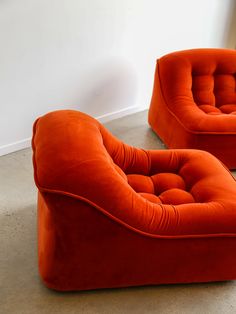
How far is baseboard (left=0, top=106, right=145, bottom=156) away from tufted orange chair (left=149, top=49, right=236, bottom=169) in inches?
13.2

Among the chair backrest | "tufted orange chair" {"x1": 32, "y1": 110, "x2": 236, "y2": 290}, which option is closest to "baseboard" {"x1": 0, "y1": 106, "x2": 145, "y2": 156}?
the chair backrest

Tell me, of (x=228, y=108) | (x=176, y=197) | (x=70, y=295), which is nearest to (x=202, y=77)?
(x=228, y=108)

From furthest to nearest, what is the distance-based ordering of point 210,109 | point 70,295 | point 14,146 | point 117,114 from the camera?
point 117,114 → point 210,109 → point 14,146 → point 70,295

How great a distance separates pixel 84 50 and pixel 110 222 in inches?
60.9

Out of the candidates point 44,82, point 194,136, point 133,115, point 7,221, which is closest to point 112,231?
point 7,221

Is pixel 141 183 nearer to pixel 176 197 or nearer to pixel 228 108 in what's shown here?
pixel 176 197

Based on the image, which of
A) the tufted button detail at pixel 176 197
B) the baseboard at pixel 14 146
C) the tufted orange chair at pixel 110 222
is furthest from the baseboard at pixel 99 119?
the tufted button detail at pixel 176 197

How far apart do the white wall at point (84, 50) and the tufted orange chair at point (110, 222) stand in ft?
2.63

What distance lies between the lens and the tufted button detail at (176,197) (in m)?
1.66

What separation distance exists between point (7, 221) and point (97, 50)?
1375 mm

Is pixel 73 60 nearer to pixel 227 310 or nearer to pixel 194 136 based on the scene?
pixel 194 136

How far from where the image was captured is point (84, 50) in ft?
8.50

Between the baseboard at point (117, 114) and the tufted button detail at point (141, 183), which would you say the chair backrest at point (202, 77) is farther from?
the tufted button detail at point (141, 183)

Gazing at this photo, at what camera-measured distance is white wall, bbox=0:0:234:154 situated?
2.23 m
